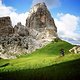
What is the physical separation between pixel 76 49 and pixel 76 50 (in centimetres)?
199

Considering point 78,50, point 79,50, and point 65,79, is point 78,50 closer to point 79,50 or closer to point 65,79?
point 79,50

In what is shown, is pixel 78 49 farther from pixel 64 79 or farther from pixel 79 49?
pixel 64 79

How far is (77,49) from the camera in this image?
174000 millimetres

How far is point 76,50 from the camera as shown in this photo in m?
174

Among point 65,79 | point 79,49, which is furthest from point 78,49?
point 65,79

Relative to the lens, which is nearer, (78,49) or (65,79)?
(65,79)

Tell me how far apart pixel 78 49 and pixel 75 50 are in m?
4.01

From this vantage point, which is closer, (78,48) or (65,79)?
(65,79)

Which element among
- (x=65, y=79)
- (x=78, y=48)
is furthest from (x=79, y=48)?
(x=65, y=79)

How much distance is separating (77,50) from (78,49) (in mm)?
1178

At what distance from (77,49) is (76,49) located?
2039 mm

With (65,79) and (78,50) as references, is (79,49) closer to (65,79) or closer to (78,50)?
(78,50)

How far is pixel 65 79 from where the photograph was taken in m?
51.2

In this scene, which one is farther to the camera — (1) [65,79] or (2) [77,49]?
(2) [77,49]
